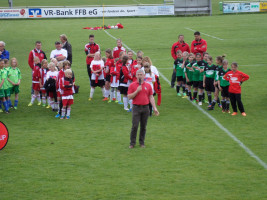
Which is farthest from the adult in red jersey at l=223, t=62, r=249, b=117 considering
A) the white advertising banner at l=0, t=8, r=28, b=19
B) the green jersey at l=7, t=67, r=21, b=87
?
the white advertising banner at l=0, t=8, r=28, b=19

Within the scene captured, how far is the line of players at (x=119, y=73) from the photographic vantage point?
14.5 metres

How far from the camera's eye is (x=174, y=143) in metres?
12.5

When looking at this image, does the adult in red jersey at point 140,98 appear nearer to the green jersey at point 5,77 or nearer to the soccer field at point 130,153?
the soccer field at point 130,153

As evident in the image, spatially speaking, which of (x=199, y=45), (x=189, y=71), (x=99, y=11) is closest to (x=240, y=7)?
(x=99, y=11)

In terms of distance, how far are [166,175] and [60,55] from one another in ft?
29.2

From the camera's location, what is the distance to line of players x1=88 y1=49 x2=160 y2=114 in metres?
14.5

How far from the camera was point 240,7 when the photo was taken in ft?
176

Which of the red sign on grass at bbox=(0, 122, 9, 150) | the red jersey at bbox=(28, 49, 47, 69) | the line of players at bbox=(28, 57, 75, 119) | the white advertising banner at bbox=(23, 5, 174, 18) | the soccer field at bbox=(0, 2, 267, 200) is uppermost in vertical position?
the white advertising banner at bbox=(23, 5, 174, 18)

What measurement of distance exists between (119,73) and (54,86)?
94.0 inches

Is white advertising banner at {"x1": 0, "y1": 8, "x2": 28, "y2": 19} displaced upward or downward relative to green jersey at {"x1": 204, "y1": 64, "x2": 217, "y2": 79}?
upward

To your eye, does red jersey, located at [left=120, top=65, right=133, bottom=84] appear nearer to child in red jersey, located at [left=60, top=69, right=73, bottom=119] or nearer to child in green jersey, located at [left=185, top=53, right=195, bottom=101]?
child in red jersey, located at [left=60, top=69, right=73, bottom=119]

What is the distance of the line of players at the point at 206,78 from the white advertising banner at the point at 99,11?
117ft

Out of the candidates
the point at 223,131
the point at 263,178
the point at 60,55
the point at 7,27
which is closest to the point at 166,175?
the point at 263,178

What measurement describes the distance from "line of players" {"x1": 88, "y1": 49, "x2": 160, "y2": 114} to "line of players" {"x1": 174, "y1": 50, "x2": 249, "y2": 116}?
217 cm
